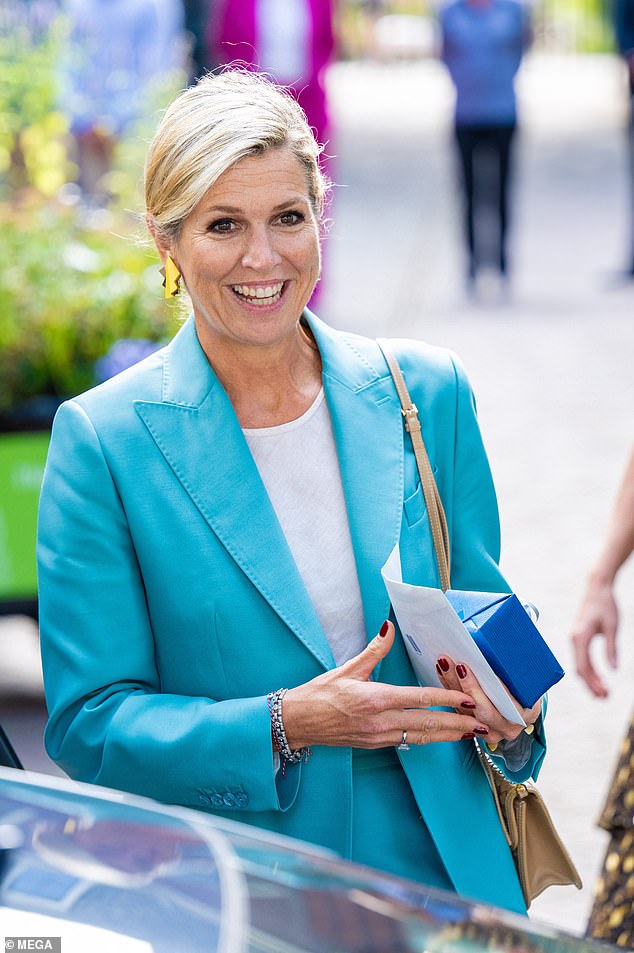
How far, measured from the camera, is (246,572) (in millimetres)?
2154

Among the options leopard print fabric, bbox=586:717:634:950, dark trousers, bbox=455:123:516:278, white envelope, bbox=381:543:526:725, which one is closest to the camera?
Answer: white envelope, bbox=381:543:526:725

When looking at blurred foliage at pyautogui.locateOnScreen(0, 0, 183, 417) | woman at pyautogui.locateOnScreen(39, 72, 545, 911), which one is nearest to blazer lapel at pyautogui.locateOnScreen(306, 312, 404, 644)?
woman at pyautogui.locateOnScreen(39, 72, 545, 911)

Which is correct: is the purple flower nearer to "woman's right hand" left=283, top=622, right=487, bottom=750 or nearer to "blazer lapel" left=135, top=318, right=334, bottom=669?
"blazer lapel" left=135, top=318, right=334, bottom=669

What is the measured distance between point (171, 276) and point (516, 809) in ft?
3.19

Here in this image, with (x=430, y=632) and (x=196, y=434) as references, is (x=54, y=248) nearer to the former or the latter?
(x=196, y=434)

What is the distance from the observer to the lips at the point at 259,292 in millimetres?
2199

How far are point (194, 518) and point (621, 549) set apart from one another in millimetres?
1102

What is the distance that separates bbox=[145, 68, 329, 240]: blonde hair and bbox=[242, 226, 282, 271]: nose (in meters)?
0.10

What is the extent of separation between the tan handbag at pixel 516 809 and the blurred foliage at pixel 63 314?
2.70 metres

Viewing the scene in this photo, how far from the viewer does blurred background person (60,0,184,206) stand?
6074 millimetres

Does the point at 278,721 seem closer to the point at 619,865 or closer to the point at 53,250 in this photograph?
the point at 619,865

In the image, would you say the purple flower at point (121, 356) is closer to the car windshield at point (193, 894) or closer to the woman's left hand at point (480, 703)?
the woman's left hand at point (480, 703)

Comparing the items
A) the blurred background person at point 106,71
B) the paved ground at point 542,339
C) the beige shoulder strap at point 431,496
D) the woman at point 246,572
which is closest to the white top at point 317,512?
the woman at point 246,572

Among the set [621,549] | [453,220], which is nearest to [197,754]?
[621,549]
